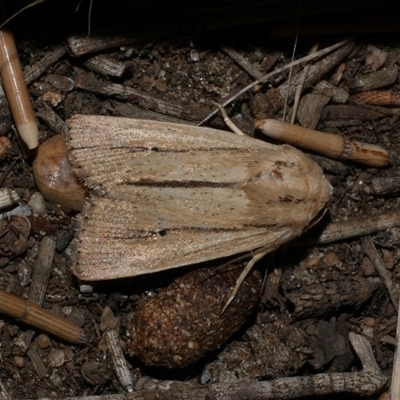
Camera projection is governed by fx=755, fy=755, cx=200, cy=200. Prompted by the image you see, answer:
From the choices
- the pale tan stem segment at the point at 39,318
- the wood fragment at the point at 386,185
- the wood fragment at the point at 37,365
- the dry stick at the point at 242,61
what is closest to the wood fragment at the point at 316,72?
the dry stick at the point at 242,61

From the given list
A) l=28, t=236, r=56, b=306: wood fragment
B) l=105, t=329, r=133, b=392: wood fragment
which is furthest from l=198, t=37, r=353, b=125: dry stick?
l=105, t=329, r=133, b=392: wood fragment

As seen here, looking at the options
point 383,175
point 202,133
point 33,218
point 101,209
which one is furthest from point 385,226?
point 33,218

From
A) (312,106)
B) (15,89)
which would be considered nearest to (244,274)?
(312,106)

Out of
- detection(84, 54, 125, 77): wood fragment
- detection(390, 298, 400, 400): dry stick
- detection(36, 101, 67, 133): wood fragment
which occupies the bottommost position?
detection(390, 298, 400, 400): dry stick

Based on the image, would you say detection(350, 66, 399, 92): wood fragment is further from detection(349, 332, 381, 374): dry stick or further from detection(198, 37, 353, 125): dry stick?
detection(349, 332, 381, 374): dry stick

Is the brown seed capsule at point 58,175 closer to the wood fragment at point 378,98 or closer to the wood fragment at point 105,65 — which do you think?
the wood fragment at point 105,65

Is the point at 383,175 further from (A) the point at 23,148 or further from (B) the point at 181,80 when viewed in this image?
(A) the point at 23,148
